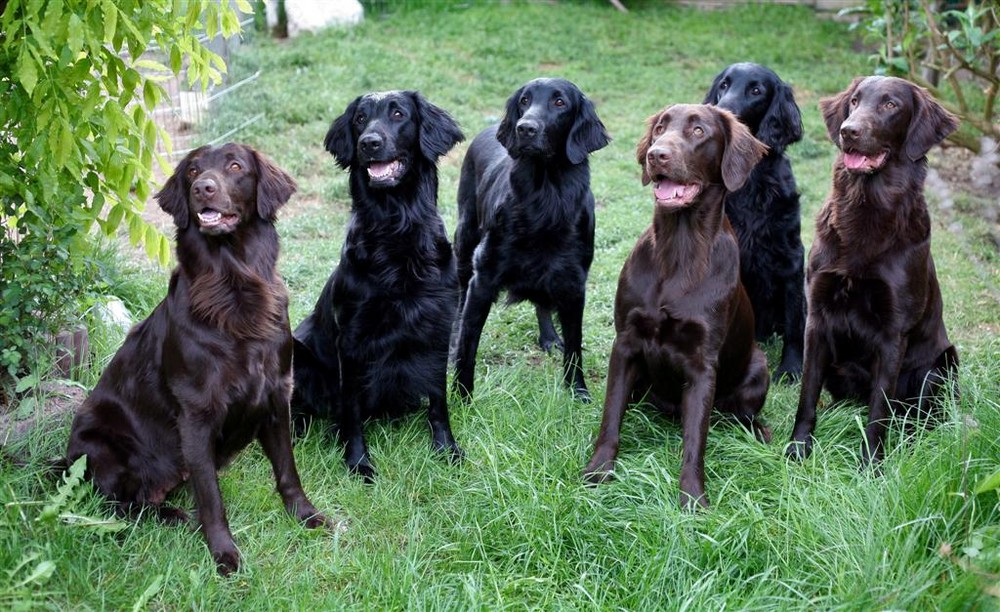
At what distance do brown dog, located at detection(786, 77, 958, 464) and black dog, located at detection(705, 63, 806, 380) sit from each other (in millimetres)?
898

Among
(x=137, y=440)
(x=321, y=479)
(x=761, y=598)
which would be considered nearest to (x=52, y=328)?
(x=137, y=440)

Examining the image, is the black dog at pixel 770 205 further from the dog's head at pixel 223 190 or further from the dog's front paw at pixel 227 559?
the dog's front paw at pixel 227 559

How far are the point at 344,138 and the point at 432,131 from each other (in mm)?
378

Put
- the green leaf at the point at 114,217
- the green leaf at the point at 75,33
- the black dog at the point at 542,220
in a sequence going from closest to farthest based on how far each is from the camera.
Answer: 1. the green leaf at the point at 75,33
2. the green leaf at the point at 114,217
3. the black dog at the point at 542,220

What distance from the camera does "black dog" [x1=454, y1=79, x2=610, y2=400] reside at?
459 centimetres

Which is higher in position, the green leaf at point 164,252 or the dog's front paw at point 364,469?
the green leaf at point 164,252

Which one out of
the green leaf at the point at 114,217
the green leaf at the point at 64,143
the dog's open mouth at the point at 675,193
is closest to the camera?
the green leaf at the point at 64,143

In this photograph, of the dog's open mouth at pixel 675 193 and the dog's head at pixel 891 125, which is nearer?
the dog's open mouth at pixel 675 193

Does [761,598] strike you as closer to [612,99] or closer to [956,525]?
[956,525]

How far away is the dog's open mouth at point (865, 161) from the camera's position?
3867 mm

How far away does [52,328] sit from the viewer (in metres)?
4.05

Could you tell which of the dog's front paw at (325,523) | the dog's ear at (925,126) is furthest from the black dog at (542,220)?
the dog's ear at (925,126)

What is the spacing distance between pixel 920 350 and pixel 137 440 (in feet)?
10.1


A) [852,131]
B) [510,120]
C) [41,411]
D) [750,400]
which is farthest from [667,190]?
[41,411]
